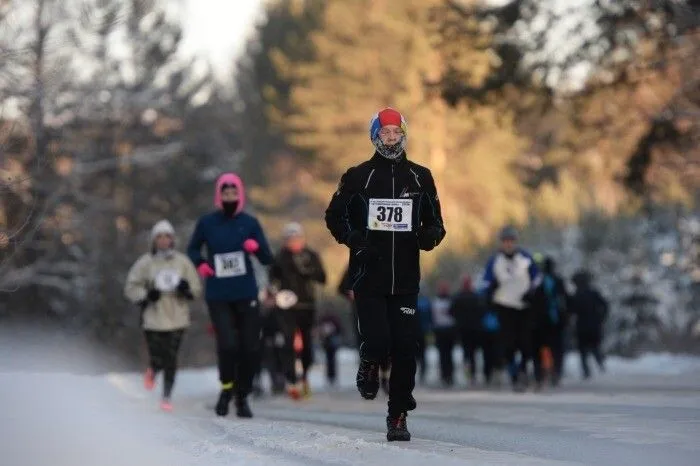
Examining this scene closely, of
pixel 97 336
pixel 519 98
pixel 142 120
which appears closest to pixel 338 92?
pixel 142 120

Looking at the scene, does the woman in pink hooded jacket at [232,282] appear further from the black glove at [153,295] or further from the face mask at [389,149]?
the face mask at [389,149]

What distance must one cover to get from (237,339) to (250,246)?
2.87 ft

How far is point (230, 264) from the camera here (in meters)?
14.5

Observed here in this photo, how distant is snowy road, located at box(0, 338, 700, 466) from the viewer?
916 cm

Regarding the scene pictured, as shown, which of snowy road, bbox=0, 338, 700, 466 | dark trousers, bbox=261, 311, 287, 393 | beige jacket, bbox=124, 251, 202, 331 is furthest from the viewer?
dark trousers, bbox=261, 311, 287, 393

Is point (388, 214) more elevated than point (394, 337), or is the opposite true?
point (388, 214)

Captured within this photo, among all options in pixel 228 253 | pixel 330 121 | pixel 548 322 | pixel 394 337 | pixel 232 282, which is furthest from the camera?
pixel 330 121

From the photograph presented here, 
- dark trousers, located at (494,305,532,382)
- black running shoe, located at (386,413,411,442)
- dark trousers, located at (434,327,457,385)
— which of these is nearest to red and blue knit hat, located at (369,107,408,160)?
black running shoe, located at (386,413,411,442)

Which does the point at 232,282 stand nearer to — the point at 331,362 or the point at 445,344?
the point at 445,344

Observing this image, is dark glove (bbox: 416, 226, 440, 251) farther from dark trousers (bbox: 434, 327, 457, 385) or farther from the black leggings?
dark trousers (bbox: 434, 327, 457, 385)

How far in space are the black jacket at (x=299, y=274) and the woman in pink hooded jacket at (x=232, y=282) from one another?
15.7 feet

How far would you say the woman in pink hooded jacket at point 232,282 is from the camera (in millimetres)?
14414

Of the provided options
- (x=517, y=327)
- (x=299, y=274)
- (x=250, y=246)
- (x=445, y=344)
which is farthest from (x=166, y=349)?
(x=445, y=344)

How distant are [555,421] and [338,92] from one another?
48.7 meters
